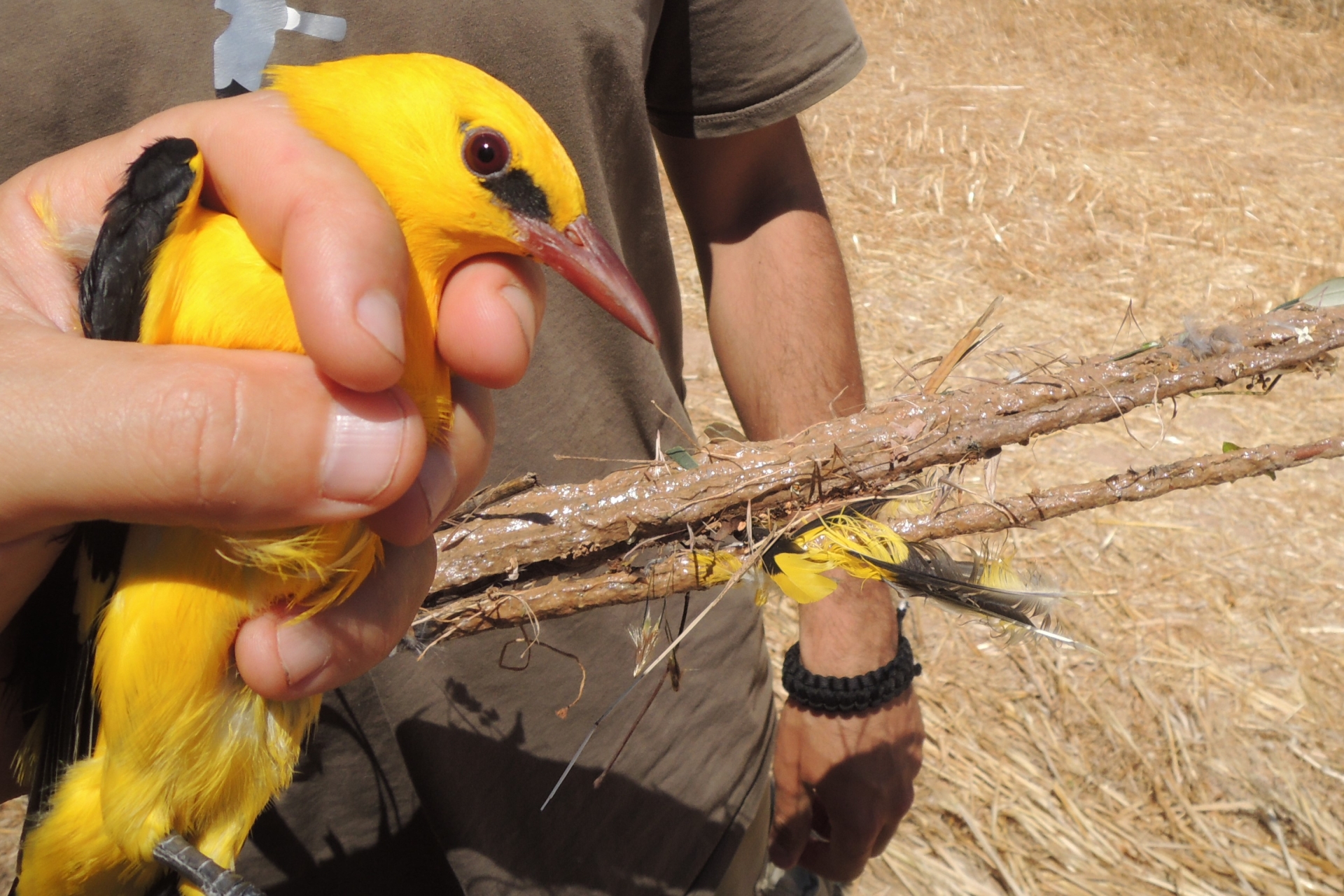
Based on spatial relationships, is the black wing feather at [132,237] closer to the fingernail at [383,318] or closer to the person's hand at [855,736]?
the fingernail at [383,318]

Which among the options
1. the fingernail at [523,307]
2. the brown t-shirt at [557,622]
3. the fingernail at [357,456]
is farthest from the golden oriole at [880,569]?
the fingernail at [357,456]

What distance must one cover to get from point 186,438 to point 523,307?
1.57 ft

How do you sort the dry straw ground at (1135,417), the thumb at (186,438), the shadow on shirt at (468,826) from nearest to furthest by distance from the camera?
1. the thumb at (186,438)
2. the shadow on shirt at (468,826)
3. the dry straw ground at (1135,417)

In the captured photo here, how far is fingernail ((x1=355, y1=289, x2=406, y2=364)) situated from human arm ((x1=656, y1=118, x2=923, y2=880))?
135 centimetres

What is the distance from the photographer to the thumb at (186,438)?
1053 millimetres

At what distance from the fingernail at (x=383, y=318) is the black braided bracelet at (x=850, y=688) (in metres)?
1.49

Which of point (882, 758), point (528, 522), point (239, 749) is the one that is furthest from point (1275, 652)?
point (239, 749)

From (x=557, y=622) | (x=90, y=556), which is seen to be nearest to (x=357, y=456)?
(x=90, y=556)

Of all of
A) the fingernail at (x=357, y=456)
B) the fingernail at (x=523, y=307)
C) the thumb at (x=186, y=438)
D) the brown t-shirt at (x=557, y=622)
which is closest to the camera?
the thumb at (x=186, y=438)

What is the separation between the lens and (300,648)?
1354 millimetres

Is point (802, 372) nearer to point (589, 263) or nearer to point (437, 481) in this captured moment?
point (589, 263)

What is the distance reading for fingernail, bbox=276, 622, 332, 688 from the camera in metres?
1.35

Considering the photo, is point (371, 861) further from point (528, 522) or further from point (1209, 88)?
point (1209, 88)

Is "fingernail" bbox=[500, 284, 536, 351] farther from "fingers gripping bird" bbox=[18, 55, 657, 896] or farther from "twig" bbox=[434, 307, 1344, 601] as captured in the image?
"twig" bbox=[434, 307, 1344, 601]
